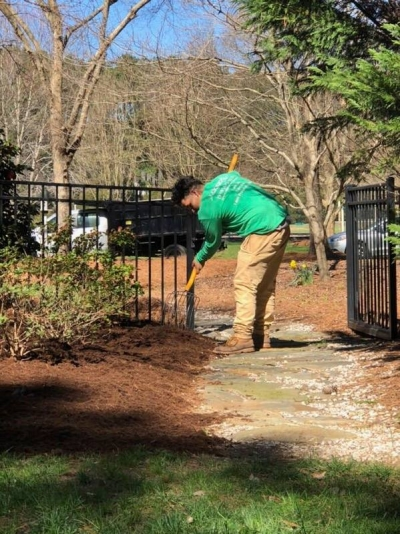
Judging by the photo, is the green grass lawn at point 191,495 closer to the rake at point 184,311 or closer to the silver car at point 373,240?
the silver car at point 373,240

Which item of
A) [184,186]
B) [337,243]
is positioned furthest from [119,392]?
[337,243]

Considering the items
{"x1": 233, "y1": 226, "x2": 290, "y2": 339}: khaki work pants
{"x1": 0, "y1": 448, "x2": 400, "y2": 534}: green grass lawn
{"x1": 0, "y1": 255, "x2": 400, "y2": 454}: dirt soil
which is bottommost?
{"x1": 0, "y1": 448, "x2": 400, "y2": 534}: green grass lawn

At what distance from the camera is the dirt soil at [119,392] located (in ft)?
12.8

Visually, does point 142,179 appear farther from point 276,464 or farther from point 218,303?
point 276,464

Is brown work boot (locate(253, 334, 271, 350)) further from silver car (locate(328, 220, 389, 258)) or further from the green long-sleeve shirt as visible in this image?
silver car (locate(328, 220, 389, 258))

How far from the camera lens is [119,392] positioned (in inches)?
190

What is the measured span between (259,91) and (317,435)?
12.0 m

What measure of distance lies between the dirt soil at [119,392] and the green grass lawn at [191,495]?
29cm

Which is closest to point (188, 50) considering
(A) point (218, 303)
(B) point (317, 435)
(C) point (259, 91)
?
(C) point (259, 91)

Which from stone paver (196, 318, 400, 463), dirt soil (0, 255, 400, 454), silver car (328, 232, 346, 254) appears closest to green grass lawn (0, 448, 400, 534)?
dirt soil (0, 255, 400, 454)

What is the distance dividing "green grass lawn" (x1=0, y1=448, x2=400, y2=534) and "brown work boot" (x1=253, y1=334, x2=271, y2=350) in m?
3.73

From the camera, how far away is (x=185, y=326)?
321 inches

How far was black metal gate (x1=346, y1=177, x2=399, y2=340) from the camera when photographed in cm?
727

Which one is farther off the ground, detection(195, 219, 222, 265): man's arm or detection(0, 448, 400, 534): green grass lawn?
detection(195, 219, 222, 265): man's arm
